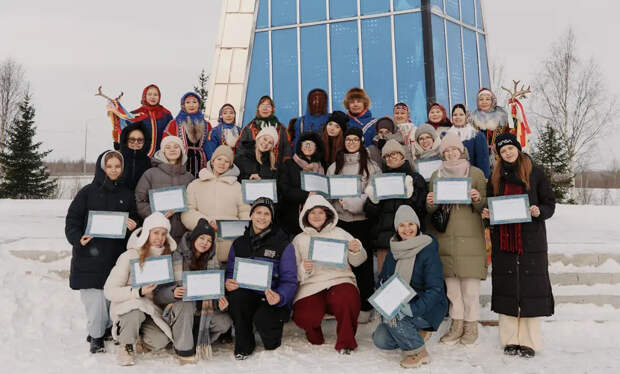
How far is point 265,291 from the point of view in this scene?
4074mm

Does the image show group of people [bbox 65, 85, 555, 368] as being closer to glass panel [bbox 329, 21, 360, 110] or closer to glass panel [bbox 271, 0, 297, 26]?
glass panel [bbox 329, 21, 360, 110]

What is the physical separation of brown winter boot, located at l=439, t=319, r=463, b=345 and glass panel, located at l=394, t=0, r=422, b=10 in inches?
375

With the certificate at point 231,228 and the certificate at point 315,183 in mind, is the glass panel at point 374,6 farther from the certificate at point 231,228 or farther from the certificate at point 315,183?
the certificate at point 231,228

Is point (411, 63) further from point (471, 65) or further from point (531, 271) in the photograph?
point (531, 271)

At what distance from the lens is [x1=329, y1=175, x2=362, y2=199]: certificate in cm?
466

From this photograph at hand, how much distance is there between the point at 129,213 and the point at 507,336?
3946mm

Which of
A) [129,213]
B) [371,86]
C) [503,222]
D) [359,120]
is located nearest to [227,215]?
[129,213]

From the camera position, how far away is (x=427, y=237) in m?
4.04

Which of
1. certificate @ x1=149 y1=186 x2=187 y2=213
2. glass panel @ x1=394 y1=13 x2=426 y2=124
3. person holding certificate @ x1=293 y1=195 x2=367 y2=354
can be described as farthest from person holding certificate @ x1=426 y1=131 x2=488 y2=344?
glass panel @ x1=394 y1=13 x2=426 y2=124

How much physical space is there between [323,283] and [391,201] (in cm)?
110

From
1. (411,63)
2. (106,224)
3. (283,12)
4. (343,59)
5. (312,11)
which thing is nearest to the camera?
(106,224)

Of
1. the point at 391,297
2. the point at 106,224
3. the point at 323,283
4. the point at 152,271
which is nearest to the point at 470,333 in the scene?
the point at 391,297

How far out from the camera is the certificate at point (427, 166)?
16.2ft

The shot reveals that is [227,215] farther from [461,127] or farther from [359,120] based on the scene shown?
[461,127]
